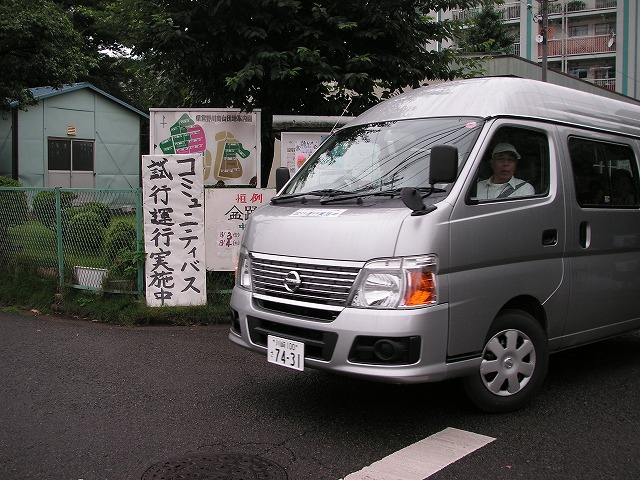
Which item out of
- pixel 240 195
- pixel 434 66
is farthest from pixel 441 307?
pixel 434 66

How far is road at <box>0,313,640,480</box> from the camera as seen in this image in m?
3.57

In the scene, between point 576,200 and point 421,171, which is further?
point 576,200

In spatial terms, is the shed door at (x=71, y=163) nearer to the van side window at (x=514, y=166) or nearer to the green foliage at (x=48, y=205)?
the green foliage at (x=48, y=205)

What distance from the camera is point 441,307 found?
375 cm

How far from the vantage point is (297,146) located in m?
8.27

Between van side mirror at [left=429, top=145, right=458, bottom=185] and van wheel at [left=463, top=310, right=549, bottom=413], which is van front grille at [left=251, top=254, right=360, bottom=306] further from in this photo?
van wheel at [left=463, top=310, right=549, bottom=413]

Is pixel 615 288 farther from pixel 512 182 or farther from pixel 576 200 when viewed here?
pixel 512 182

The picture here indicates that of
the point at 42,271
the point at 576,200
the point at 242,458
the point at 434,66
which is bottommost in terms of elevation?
the point at 242,458

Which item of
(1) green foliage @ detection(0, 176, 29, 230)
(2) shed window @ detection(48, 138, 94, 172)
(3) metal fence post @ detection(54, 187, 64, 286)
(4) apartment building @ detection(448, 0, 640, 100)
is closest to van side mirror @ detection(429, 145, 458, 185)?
(3) metal fence post @ detection(54, 187, 64, 286)

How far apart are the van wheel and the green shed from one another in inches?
680

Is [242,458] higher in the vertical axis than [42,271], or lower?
lower

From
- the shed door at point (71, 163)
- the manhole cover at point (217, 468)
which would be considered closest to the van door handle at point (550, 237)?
the manhole cover at point (217, 468)

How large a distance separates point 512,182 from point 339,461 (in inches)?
91.0

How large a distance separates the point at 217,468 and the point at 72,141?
19.0 meters
